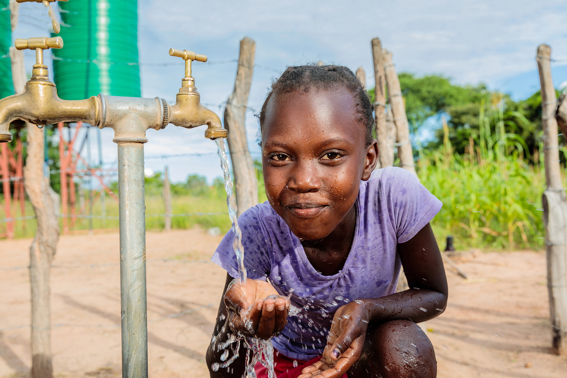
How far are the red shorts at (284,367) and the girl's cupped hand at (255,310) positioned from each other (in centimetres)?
38

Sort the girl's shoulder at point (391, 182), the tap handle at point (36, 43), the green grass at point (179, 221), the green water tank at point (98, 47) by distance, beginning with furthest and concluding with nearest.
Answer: the green grass at point (179, 221), the green water tank at point (98, 47), the girl's shoulder at point (391, 182), the tap handle at point (36, 43)

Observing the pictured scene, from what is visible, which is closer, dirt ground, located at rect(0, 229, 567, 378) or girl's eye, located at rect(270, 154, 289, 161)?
girl's eye, located at rect(270, 154, 289, 161)

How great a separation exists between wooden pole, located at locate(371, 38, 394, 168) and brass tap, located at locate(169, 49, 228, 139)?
1.98 m

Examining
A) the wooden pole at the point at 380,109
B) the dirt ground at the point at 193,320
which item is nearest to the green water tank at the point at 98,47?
the dirt ground at the point at 193,320

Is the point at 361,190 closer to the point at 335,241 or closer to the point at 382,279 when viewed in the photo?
the point at 335,241

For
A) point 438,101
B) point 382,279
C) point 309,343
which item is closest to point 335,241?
point 382,279

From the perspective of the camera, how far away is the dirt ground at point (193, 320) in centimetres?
269

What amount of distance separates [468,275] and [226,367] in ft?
13.3

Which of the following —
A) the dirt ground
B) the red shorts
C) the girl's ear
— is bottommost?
the dirt ground

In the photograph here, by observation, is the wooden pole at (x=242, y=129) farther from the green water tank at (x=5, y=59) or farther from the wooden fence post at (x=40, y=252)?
the green water tank at (x=5, y=59)

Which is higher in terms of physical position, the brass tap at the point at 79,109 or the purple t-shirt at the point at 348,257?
the brass tap at the point at 79,109

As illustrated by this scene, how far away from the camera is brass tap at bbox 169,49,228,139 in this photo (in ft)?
3.90

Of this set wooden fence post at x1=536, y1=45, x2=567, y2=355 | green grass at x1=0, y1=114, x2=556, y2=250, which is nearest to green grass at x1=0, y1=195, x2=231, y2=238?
green grass at x1=0, y1=114, x2=556, y2=250

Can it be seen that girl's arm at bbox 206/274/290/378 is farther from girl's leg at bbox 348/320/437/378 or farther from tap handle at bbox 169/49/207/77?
tap handle at bbox 169/49/207/77
